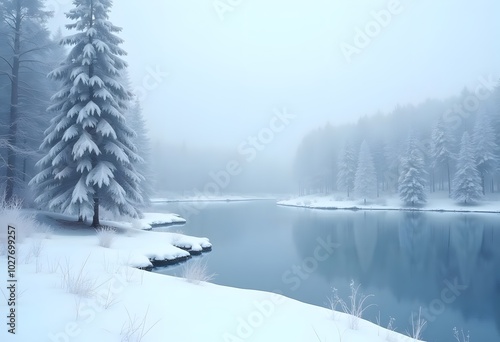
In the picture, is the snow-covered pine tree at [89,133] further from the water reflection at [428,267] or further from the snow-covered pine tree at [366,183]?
the snow-covered pine tree at [366,183]

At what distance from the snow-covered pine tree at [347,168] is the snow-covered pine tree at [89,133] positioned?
52.4 meters

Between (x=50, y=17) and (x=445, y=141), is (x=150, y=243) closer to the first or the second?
(x=50, y=17)

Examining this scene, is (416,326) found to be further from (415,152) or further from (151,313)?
(415,152)

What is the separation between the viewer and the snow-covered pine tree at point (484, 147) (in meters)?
43.7

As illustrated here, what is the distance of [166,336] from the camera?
3650mm

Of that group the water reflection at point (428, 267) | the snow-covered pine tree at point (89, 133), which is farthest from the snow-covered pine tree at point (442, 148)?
the snow-covered pine tree at point (89, 133)

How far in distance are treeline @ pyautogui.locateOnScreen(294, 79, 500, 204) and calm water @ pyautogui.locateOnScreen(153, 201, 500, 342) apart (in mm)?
21867

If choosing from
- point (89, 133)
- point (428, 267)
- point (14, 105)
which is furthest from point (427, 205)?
point (14, 105)

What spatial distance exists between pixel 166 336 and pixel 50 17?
71.9 ft

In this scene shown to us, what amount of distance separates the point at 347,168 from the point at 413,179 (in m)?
16.6

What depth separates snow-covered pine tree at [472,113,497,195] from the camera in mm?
43719

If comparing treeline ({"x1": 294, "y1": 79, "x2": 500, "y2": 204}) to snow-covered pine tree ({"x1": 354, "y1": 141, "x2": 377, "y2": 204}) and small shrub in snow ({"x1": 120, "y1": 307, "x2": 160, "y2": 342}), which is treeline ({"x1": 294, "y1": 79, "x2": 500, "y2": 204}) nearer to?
snow-covered pine tree ({"x1": 354, "y1": 141, "x2": 377, "y2": 204})

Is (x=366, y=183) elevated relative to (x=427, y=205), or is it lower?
elevated

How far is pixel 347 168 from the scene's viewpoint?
59.6 m
